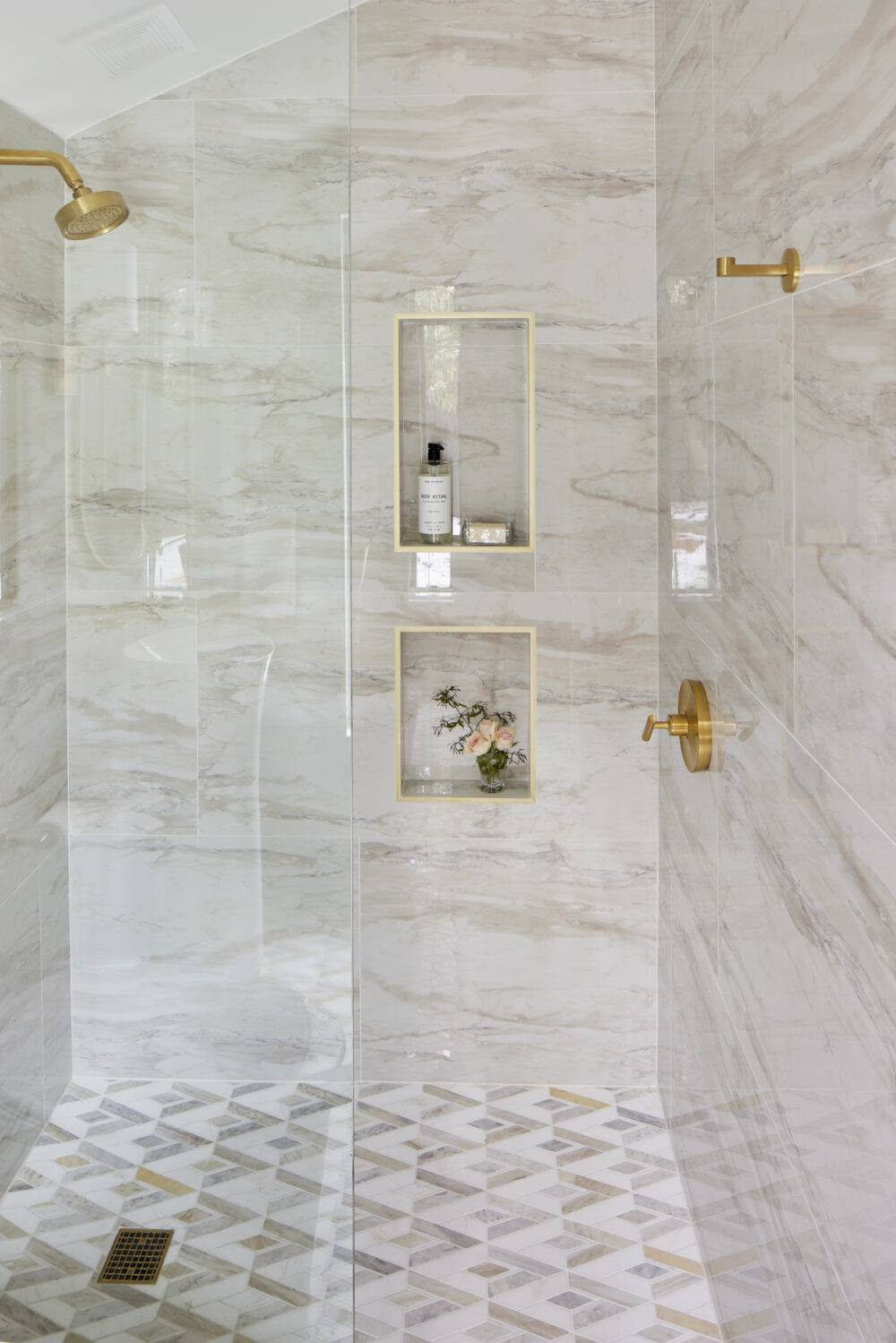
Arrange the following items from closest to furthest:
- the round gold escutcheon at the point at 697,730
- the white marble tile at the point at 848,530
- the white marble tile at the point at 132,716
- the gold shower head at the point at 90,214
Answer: the white marble tile at the point at 848,530 → the gold shower head at the point at 90,214 → the white marble tile at the point at 132,716 → the round gold escutcheon at the point at 697,730

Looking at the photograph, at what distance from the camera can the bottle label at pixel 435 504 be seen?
2.41 metres

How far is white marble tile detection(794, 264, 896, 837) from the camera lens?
101 cm

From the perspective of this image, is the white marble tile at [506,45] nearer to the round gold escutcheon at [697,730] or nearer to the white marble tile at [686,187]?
the white marble tile at [686,187]

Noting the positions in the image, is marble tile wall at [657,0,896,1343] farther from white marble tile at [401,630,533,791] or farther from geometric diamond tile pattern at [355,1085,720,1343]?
white marble tile at [401,630,533,791]

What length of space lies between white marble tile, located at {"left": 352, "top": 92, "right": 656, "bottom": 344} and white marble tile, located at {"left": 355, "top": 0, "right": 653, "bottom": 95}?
0.11 ft

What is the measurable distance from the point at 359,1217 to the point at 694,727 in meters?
1.11

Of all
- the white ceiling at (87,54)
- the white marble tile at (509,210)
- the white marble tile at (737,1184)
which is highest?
the white marble tile at (509,210)

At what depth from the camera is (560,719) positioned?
2.52 metres

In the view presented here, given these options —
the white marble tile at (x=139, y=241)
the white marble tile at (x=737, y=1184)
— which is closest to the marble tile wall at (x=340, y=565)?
the white marble tile at (x=139, y=241)

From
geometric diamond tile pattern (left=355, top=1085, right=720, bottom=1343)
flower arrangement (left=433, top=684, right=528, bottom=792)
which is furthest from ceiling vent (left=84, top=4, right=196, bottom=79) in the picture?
geometric diamond tile pattern (left=355, top=1085, right=720, bottom=1343)

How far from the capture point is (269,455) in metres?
1.53

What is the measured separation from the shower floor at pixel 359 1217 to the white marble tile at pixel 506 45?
1.96 m

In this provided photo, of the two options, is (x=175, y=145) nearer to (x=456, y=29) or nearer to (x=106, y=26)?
(x=106, y=26)

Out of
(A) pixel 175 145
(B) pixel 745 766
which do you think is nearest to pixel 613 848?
(B) pixel 745 766
